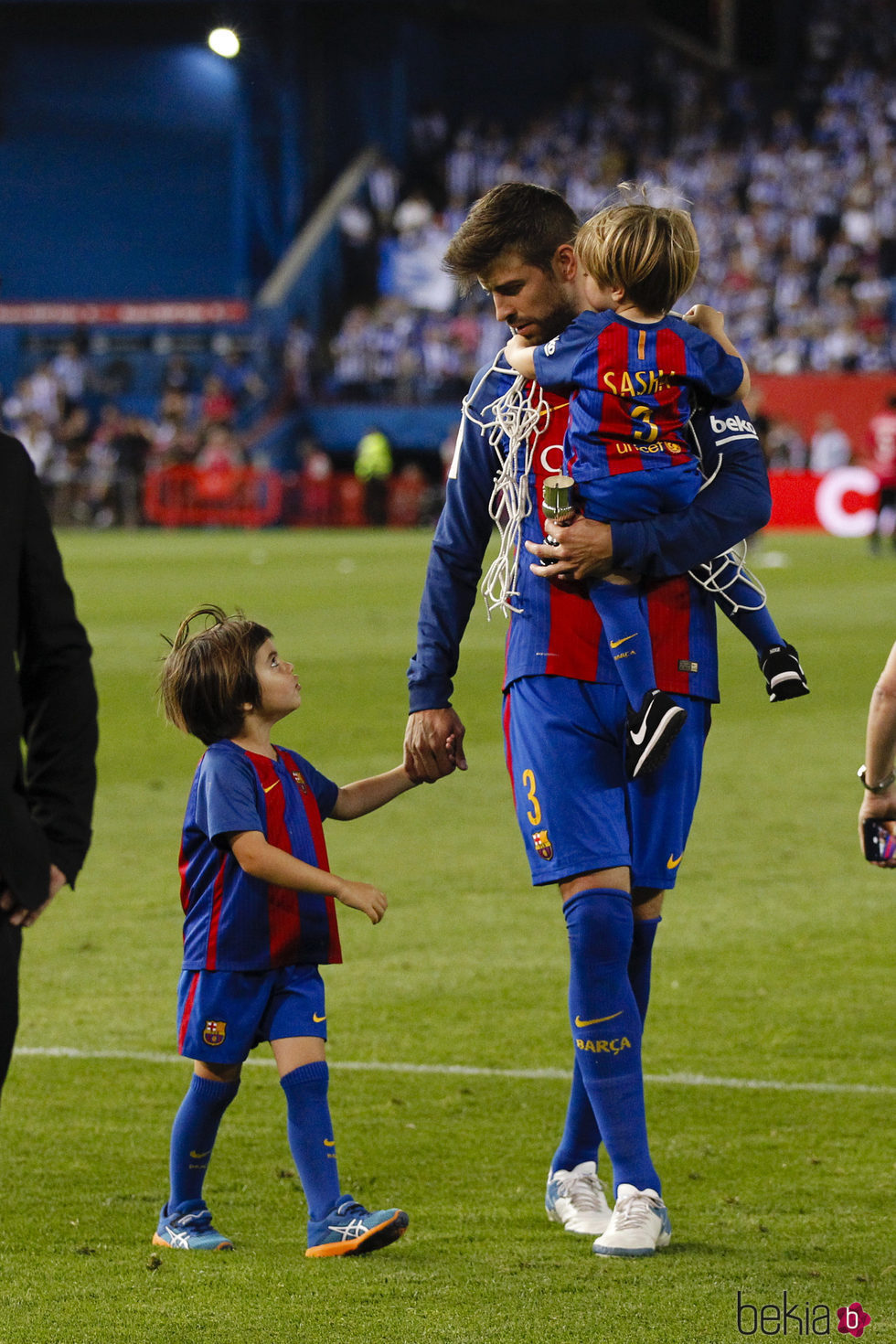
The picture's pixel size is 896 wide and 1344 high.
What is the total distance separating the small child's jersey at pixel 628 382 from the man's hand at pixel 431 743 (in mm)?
627

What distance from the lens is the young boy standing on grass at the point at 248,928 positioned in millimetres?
3811

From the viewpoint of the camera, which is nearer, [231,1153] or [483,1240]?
[483,1240]

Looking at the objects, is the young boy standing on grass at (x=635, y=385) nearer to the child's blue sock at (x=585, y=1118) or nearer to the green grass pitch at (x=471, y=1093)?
the child's blue sock at (x=585, y=1118)

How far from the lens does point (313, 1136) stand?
381cm

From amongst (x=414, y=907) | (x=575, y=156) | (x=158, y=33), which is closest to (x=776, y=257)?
(x=575, y=156)

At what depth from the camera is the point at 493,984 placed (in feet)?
20.7

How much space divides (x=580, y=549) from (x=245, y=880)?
0.95 m

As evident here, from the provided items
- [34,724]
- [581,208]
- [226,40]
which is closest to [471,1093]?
[34,724]

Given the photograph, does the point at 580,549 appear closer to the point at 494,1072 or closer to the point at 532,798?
the point at 532,798

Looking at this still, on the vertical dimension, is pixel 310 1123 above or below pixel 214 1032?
below

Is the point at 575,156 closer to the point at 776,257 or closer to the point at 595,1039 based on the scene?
the point at 776,257

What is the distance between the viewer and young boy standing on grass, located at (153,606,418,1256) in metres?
3.81

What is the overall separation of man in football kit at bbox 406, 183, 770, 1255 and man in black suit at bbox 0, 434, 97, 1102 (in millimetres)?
1240

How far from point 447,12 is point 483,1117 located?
41.9m
